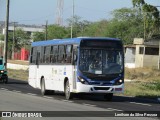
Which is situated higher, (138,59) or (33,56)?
(33,56)

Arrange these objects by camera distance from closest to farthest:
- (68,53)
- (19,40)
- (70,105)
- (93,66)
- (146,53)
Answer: (70,105)
(93,66)
(68,53)
(146,53)
(19,40)

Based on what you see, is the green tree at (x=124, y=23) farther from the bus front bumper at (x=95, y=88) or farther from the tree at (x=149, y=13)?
the bus front bumper at (x=95, y=88)

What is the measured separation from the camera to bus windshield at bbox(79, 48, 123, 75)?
2527 centimetres

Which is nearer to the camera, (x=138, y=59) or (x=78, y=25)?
(x=138, y=59)

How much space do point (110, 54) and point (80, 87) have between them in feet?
6.61

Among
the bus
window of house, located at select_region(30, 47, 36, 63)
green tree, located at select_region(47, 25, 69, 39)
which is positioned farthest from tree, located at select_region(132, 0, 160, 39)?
green tree, located at select_region(47, 25, 69, 39)

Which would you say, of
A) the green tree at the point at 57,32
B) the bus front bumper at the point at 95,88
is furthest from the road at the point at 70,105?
the green tree at the point at 57,32

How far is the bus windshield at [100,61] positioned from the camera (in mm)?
25266

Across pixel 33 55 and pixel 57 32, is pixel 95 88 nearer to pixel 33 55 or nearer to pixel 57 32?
pixel 33 55

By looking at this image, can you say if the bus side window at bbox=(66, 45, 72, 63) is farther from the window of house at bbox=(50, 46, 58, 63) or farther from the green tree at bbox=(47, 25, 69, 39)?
the green tree at bbox=(47, 25, 69, 39)

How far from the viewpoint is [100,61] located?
25.3 m

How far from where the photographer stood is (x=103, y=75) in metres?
25.2

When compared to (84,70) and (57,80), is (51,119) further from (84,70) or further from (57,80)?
(57,80)

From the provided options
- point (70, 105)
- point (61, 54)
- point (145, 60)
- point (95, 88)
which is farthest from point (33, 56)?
point (145, 60)
